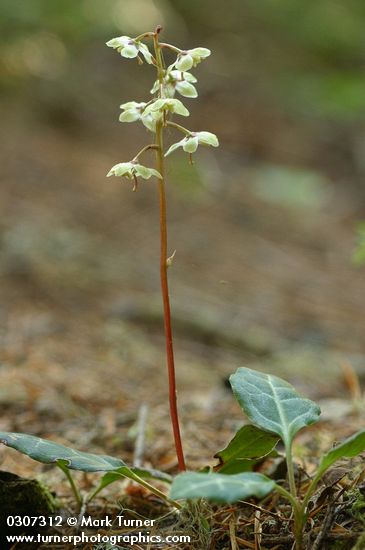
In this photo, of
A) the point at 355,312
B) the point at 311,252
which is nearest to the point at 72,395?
the point at 355,312

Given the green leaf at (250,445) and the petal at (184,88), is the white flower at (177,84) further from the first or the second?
the green leaf at (250,445)

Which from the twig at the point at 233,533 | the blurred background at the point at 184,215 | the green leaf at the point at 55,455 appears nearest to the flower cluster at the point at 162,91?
the blurred background at the point at 184,215

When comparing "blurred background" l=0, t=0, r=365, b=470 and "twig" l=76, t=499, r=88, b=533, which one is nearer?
"twig" l=76, t=499, r=88, b=533

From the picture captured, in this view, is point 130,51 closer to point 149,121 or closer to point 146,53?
point 146,53

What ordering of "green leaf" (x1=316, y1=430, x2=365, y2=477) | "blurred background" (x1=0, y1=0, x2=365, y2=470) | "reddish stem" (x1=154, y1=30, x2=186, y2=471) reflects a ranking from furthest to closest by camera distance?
1. "blurred background" (x1=0, y1=0, x2=365, y2=470)
2. "reddish stem" (x1=154, y1=30, x2=186, y2=471)
3. "green leaf" (x1=316, y1=430, x2=365, y2=477)

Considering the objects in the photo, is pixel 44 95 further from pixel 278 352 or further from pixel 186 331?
pixel 278 352

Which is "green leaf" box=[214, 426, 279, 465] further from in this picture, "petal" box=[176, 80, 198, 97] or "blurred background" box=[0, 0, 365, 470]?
"petal" box=[176, 80, 198, 97]

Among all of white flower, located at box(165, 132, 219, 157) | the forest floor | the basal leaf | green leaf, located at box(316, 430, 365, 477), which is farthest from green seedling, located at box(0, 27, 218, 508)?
green leaf, located at box(316, 430, 365, 477)
